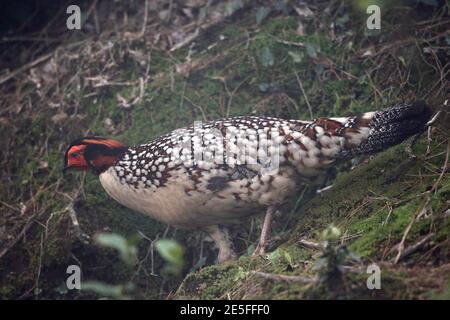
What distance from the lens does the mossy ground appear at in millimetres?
4215

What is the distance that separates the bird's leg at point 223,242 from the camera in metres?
5.01

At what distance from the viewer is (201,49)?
20.7 ft

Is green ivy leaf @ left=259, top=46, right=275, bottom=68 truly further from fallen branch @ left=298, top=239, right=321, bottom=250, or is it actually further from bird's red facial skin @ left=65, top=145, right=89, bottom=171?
fallen branch @ left=298, top=239, right=321, bottom=250

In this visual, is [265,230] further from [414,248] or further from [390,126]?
[414,248]

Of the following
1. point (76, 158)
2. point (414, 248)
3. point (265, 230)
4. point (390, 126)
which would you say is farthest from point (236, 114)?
point (414, 248)

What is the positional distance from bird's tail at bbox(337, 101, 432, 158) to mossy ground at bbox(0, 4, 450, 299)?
11.4 inches

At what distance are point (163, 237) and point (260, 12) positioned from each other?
240 cm

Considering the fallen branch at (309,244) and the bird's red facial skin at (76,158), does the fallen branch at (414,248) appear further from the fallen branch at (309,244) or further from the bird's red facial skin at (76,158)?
the bird's red facial skin at (76,158)

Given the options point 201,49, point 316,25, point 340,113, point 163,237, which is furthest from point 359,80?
point 163,237

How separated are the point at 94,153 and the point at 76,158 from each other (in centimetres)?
17

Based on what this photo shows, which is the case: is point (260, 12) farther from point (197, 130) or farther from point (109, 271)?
point (109, 271)

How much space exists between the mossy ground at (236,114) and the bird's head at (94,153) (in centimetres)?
49

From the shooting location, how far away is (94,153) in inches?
202
